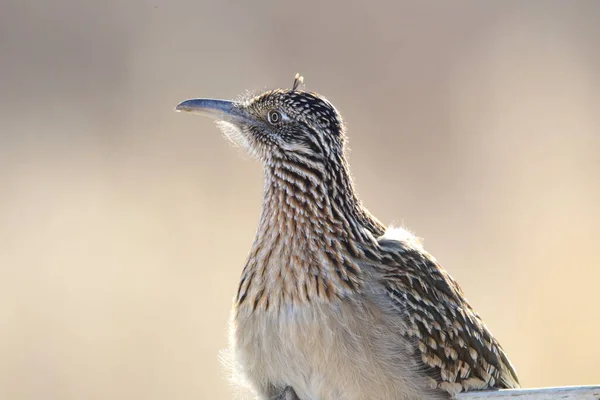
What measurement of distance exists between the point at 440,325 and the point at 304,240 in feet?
2.47

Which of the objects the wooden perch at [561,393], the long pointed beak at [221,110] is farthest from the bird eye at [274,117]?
the wooden perch at [561,393]

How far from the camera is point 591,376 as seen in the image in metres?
8.71

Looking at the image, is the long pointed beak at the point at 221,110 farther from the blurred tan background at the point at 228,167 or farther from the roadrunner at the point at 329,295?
the blurred tan background at the point at 228,167

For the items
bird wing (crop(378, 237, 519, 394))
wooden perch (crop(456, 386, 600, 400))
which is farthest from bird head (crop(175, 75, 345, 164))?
wooden perch (crop(456, 386, 600, 400))

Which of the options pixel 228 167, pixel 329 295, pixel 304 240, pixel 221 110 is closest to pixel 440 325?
pixel 329 295

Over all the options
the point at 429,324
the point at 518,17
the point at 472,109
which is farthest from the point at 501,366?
the point at 518,17

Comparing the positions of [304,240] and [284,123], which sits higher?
[284,123]

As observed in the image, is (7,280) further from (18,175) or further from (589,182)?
(589,182)

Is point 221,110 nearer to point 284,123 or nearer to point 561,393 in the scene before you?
point 284,123

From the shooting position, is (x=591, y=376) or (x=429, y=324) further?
(x=591, y=376)

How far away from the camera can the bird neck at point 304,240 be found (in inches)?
177

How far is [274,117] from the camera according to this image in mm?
4957

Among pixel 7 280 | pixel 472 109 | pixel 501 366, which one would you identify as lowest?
pixel 501 366

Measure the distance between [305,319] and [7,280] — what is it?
4.97 m
